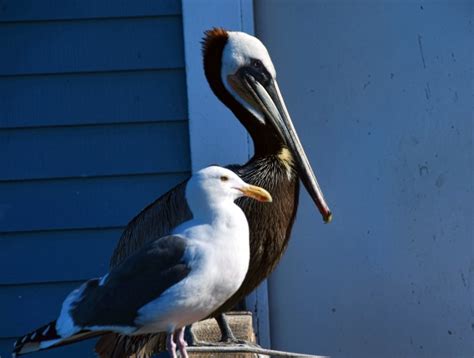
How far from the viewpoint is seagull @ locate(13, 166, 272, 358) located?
10.9ft

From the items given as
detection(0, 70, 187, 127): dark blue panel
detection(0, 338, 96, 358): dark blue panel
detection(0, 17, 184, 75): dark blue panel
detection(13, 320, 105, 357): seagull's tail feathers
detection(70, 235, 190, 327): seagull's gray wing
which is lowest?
detection(0, 338, 96, 358): dark blue panel

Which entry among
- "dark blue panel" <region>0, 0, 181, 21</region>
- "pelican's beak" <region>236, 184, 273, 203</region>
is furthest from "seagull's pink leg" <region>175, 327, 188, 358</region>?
"dark blue panel" <region>0, 0, 181, 21</region>

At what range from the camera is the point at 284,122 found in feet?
→ 14.3

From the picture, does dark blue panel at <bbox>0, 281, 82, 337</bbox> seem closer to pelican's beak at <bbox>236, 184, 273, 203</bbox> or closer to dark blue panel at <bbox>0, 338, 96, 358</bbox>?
dark blue panel at <bbox>0, 338, 96, 358</bbox>

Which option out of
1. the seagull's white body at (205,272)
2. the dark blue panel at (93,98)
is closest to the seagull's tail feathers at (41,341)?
the seagull's white body at (205,272)

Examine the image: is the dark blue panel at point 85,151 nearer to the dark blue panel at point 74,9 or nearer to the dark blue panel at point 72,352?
the dark blue panel at point 74,9

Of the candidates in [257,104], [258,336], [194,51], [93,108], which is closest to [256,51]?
[257,104]

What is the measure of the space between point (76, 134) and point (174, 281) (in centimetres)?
166

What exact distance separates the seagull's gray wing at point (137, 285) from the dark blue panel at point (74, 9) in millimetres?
1663

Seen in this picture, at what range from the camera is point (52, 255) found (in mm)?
4867

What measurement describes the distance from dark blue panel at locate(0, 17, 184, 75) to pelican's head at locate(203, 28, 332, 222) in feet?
1.41

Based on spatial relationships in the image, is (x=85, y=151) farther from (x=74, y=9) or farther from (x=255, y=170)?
(x=255, y=170)

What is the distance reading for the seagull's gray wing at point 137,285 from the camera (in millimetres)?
3334

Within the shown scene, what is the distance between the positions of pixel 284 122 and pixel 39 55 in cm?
108
